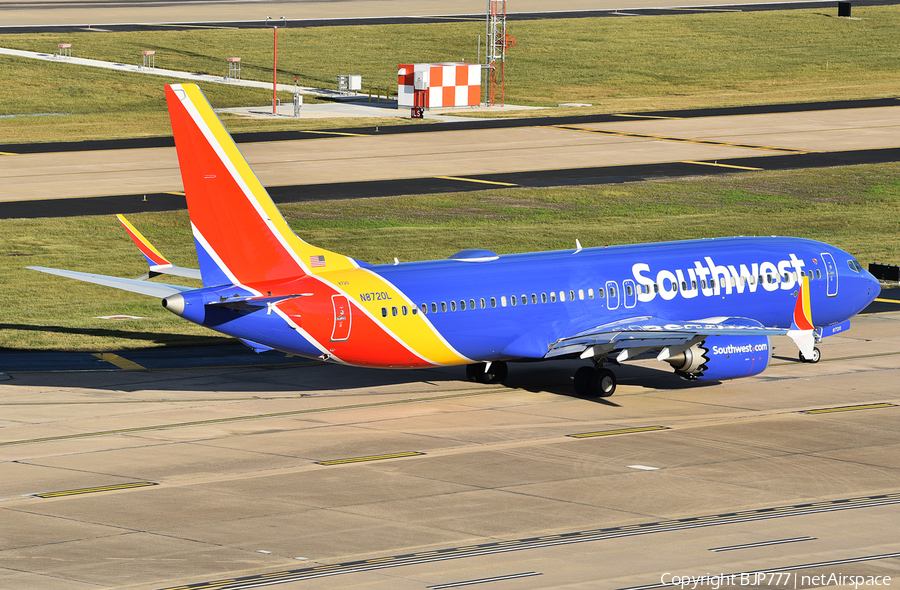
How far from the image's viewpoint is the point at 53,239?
6869 centimetres

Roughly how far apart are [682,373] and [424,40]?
393 feet

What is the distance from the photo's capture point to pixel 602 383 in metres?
42.8

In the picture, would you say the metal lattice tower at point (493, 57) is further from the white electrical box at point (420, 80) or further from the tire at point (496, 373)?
the tire at point (496, 373)

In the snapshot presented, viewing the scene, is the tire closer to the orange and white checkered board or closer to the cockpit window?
the cockpit window

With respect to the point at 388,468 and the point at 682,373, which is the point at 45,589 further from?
the point at 682,373

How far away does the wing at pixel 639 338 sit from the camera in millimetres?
40812

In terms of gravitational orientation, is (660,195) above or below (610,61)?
below

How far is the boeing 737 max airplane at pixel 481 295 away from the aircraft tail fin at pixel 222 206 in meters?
0.04

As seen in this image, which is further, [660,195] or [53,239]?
[660,195]

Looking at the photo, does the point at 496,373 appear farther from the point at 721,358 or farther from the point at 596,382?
the point at 721,358

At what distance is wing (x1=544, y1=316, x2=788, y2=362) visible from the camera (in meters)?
40.8

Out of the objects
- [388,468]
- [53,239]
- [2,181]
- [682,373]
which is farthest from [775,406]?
[2,181]

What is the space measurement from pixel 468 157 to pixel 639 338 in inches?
2187

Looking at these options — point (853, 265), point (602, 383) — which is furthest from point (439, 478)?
point (853, 265)
